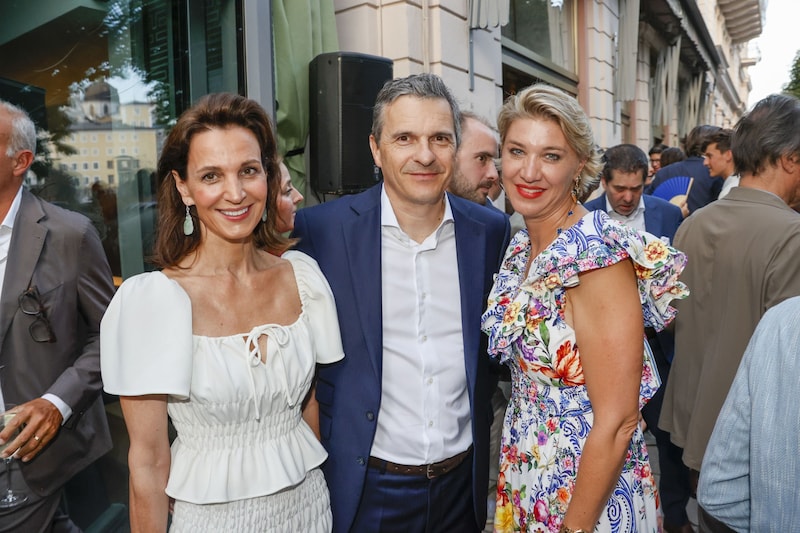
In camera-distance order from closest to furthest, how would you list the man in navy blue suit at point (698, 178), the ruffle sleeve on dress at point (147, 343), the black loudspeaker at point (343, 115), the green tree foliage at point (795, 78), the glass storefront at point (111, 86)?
the ruffle sleeve on dress at point (147, 343)
the glass storefront at point (111, 86)
the black loudspeaker at point (343, 115)
the green tree foliage at point (795, 78)
the man in navy blue suit at point (698, 178)

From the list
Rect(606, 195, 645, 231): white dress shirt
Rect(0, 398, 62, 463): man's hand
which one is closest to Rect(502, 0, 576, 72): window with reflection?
Rect(606, 195, 645, 231): white dress shirt

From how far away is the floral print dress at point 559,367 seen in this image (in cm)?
165

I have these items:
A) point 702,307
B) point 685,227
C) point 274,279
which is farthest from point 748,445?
point 685,227

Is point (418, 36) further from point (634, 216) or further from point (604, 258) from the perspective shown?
point (604, 258)

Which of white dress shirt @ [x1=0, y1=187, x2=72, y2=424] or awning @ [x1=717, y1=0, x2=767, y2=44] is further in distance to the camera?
awning @ [x1=717, y1=0, x2=767, y2=44]

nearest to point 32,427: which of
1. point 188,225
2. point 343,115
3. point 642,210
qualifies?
point 188,225

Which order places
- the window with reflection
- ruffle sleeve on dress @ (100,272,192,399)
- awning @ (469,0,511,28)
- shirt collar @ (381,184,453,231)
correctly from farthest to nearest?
the window with reflection, awning @ (469,0,511,28), shirt collar @ (381,184,453,231), ruffle sleeve on dress @ (100,272,192,399)

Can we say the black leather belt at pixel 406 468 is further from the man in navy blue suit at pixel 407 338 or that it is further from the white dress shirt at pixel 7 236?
the white dress shirt at pixel 7 236

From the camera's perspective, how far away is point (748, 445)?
1.19m

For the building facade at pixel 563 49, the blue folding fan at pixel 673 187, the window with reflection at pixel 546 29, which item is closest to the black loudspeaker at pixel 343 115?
the building facade at pixel 563 49

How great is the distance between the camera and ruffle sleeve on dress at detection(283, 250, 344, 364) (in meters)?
1.80

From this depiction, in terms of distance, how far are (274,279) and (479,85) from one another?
427 centimetres

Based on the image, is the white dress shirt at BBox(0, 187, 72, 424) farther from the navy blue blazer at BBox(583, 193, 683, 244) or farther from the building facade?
the navy blue blazer at BBox(583, 193, 683, 244)

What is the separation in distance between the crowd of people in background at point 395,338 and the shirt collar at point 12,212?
0.02 m
